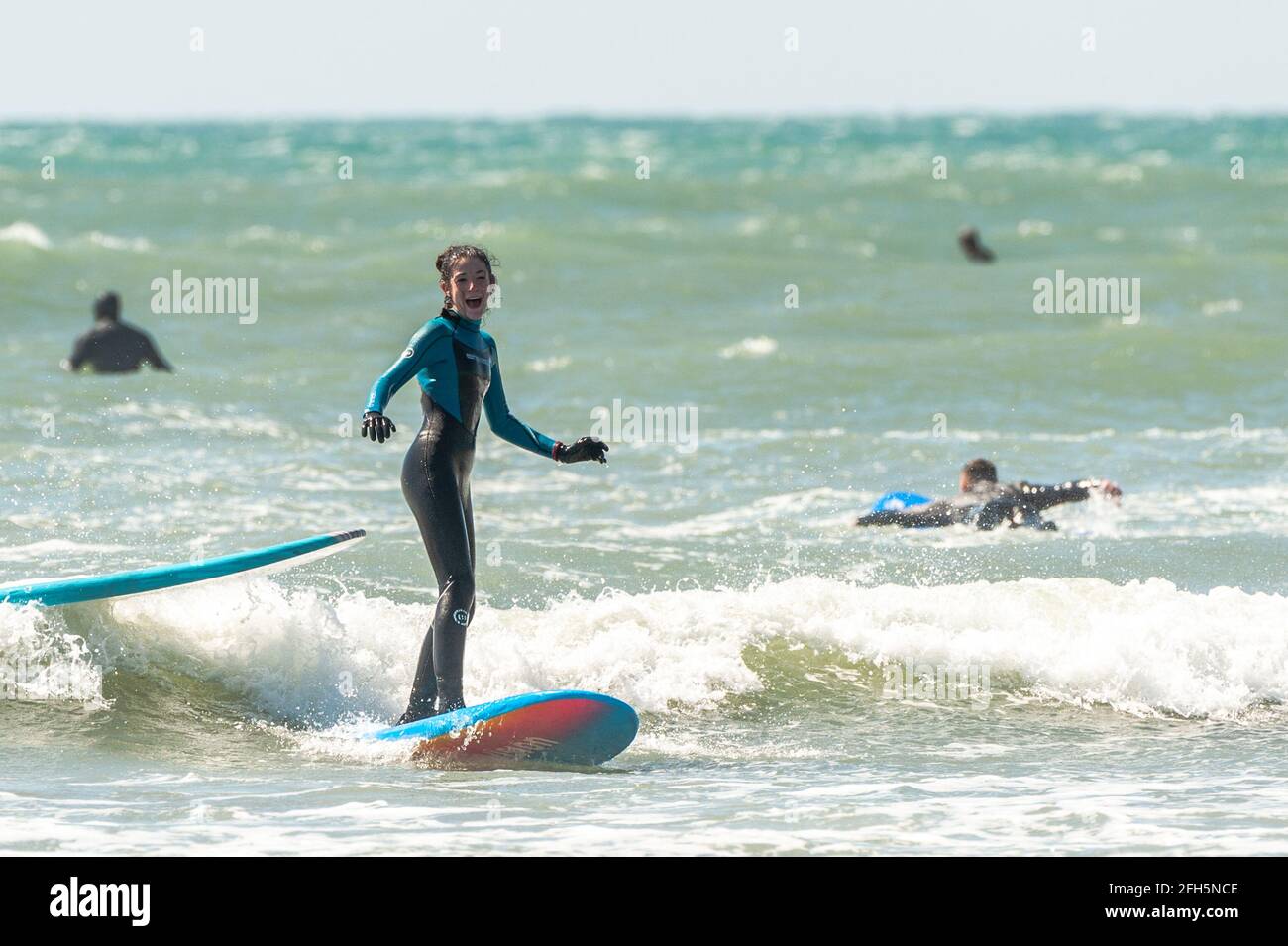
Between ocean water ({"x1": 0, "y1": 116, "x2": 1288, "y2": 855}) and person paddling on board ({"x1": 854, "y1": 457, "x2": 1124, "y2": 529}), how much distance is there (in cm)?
19

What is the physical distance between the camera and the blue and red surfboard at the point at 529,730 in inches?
266

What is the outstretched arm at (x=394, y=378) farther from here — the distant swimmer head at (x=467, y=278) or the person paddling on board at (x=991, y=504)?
the person paddling on board at (x=991, y=504)

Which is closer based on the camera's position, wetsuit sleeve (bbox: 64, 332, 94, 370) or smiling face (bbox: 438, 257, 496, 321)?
smiling face (bbox: 438, 257, 496, 321)

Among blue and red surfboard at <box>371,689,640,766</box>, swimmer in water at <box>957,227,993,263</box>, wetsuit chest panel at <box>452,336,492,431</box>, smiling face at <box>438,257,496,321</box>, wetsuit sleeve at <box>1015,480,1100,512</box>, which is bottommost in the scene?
blue and red surfboard at <box>371,689,640,766</box>

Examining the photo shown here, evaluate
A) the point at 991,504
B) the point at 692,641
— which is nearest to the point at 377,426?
the point at 692,641

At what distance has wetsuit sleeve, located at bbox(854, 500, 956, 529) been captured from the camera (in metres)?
11.2

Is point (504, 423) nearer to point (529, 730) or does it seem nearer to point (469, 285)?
point (469, 285)

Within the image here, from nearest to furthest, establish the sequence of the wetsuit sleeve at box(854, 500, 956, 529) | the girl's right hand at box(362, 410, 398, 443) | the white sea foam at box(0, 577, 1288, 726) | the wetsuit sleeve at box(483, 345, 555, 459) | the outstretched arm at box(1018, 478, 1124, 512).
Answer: the girl's right hand at box(362, 410, 398, 443) → the wetsuit sleeve at box(483, 345, 555, 459) → the white sea foam at box(0, 577, 1288, 726) → the wetsuit sleeve at box(854, 500, 956, 529) → the outstretched arm at box(1018, 478, 1124, 512)

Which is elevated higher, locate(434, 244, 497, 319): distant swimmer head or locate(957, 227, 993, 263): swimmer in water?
locate(957, 227, 993, 263): swimmer in water

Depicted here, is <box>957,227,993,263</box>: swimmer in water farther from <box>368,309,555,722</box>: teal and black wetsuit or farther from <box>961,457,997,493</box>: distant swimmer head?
<box>368,309,555,722</box>: teal and black wetsuit

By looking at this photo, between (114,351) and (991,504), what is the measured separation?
26.9 ft

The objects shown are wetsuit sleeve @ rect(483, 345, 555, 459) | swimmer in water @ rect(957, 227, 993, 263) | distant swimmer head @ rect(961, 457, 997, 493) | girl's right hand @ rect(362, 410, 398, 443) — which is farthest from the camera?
swimmer in water @ rect(957, 227, 993, 263)

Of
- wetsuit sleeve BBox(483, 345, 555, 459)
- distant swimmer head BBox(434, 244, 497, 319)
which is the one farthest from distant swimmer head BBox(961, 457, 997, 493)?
distant swimmer head BBox(434, 244, 497, 319)
